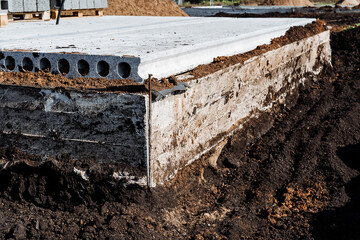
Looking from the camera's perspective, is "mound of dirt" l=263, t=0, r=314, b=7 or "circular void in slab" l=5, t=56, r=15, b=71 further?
"mound of dirt" l=263, t=0, r=314, b=7

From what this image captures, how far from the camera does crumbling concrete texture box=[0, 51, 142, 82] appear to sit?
418 centimetres

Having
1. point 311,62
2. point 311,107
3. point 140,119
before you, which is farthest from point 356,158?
point 311,62

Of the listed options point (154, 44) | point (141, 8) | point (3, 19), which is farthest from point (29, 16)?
point (141, 8)

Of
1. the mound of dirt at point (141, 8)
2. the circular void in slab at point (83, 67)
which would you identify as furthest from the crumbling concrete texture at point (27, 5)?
the mound of dirt at point (141, 8)

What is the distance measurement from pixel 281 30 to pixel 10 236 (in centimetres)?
599

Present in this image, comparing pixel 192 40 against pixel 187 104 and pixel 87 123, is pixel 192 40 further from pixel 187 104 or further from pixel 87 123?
pixel 87 123

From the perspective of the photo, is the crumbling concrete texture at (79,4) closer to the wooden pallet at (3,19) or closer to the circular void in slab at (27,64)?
the wooden pallet at (3,19)

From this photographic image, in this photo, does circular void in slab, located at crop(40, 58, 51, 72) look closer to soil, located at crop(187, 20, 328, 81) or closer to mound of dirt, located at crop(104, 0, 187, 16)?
soil, located at crop(187, 20, 328, 81)

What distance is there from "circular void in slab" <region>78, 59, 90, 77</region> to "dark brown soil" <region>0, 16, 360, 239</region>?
0.84 meters

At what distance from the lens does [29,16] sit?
830 cm

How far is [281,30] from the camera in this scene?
8.02 m

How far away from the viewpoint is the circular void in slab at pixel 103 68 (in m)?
4.27

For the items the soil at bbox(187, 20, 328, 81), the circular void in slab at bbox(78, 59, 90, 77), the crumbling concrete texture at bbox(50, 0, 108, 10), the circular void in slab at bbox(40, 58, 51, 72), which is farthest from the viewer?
the crumbling concrete texture at bbox(50, 0, 108, 10)

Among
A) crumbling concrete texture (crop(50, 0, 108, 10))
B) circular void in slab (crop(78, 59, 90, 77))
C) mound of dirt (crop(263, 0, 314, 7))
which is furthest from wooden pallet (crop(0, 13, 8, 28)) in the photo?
mound of dirt (crop(263, 0, 314, 7))
